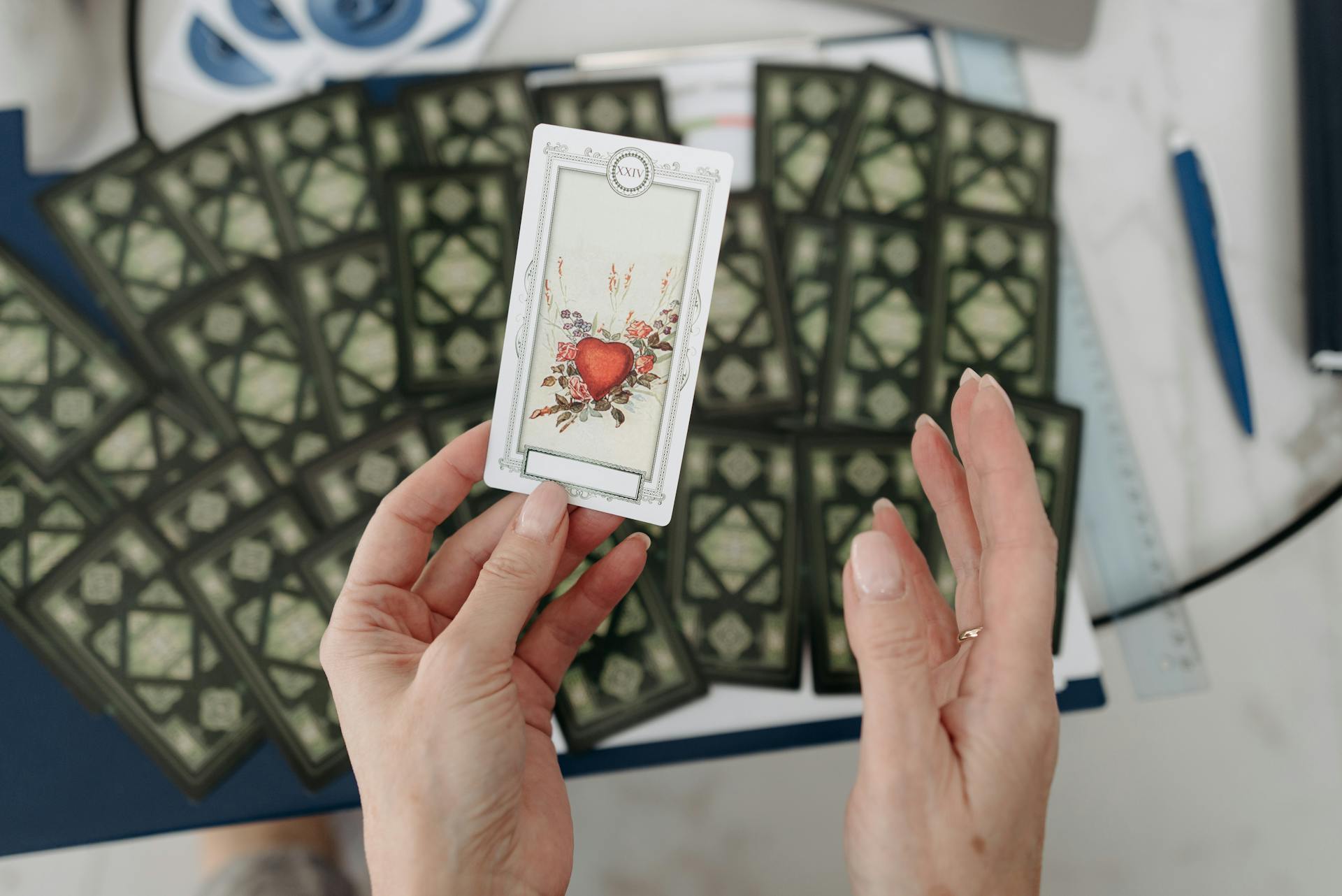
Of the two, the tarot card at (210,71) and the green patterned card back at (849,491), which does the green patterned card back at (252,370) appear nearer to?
the tarot card at (210,71)

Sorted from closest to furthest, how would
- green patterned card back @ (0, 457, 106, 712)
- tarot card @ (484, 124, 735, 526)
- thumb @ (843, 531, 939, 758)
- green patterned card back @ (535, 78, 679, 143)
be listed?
thumb @ (843, 531, 939, 758) < tarot card @ (484, 124, 735, 526) < green patterned card back @ (0, 457, 106, 712) < green patterned card back @ (535, 78, 679, 143)

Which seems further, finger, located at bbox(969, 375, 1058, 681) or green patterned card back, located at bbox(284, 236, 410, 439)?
green patterned card back, located at bbox(284, 236, 410, 439)

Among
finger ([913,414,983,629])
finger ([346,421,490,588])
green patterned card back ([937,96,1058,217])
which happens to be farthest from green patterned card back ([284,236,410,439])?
green patterned card back ([937,96,1058,217])

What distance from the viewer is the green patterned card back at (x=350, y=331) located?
1.00 m

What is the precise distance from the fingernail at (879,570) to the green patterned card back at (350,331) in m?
0.62

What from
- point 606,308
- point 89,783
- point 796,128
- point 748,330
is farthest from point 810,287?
point 89,783

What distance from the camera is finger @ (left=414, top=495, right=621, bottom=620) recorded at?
846mm

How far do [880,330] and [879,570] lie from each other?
19.1 inches

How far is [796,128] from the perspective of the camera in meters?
1.07

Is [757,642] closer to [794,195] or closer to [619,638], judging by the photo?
[619,638]

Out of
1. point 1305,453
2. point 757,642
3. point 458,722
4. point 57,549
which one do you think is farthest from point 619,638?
point 1305,453

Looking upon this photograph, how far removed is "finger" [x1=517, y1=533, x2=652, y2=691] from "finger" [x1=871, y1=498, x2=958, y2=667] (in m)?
0.26

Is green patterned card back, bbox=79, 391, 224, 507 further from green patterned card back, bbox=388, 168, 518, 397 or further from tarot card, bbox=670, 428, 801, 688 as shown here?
tarot card, bbox=670, 428, 801, 688

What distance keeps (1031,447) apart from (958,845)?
549mm
